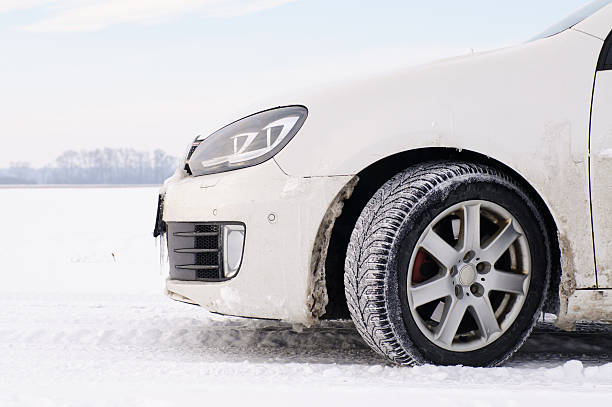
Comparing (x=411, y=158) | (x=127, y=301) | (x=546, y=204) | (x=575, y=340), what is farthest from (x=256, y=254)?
(x=127, y=301)

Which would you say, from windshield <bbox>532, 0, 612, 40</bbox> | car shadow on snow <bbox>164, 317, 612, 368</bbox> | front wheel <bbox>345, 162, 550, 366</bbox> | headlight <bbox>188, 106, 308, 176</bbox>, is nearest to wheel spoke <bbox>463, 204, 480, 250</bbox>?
front wheel <bbox>345, 162, 550, 366</bbox>

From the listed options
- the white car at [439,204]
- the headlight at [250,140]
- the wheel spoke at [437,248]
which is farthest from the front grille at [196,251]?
the wheel spoke at [437,248]

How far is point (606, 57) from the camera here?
2.70m

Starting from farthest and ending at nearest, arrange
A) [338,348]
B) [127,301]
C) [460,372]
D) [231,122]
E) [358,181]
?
[127,301] → [338,348] → [231,122] → [358,181] → [460,372]

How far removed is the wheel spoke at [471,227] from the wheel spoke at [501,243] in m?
0.06

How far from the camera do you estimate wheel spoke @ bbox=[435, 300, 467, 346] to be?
2691 mm

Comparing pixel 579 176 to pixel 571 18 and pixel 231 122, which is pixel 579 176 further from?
pixel 231 122

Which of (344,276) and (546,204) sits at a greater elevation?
(546,204)

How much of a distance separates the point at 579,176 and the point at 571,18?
949mm

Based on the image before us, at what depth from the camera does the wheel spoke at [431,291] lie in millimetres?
2664

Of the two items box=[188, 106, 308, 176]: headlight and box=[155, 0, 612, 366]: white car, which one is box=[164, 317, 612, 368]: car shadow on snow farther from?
box=[188, 106, 308, 176]: headlight

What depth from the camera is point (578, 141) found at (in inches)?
104

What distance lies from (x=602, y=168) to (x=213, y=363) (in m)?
1.77

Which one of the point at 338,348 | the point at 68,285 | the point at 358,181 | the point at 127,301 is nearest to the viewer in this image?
the point at 358,181
